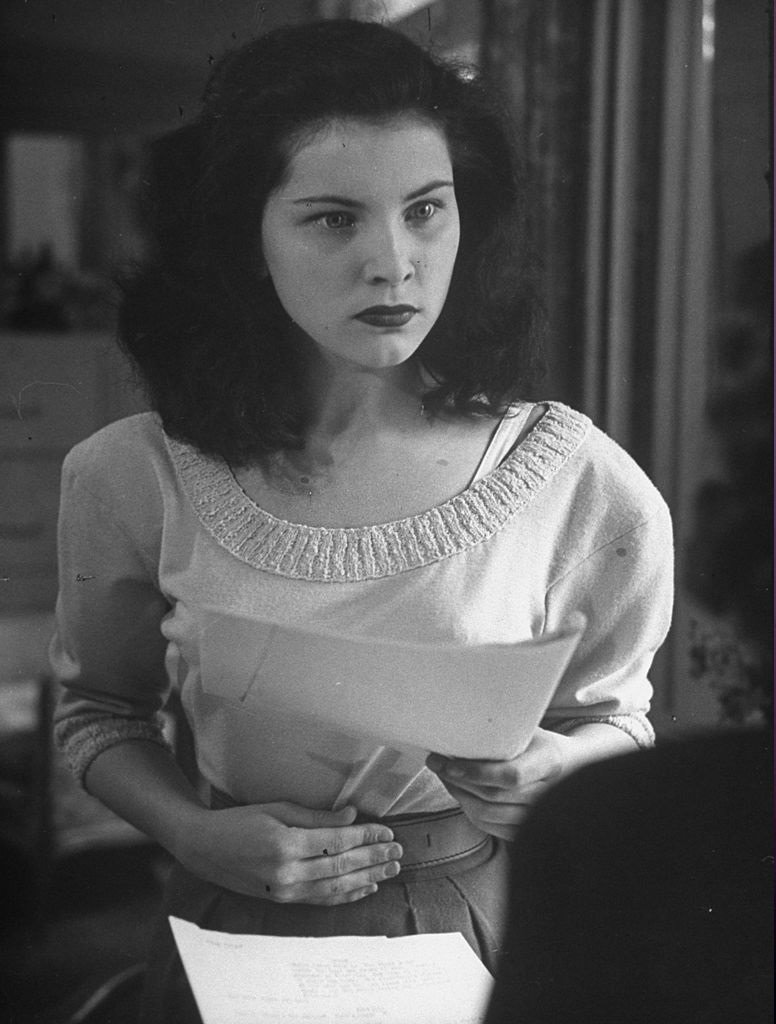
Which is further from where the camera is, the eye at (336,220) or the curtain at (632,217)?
the curtain at (632,217)

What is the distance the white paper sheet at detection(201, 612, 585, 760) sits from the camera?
113cm

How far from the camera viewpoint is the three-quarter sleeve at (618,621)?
47.3 inches

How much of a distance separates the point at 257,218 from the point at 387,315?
0.15 metres

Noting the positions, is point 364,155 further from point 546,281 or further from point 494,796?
point 494,796

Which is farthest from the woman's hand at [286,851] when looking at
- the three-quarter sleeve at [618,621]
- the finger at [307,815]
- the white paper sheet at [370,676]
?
the three-quarter sleeve at [618,621]

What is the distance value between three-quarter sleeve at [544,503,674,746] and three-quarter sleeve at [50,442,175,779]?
1.30 ft

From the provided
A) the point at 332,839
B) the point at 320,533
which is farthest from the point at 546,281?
the point at 332,839

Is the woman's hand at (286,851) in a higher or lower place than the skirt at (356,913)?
higher

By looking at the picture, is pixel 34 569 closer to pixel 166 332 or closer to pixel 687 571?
pixel 166 332

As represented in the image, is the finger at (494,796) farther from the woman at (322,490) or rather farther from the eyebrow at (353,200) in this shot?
the eyebrow at (353,200)

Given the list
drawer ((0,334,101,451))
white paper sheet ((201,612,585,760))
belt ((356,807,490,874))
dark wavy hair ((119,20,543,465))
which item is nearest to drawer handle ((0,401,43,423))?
drawer ((0,334,101,451))

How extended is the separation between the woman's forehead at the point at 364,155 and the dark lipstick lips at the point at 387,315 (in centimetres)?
11

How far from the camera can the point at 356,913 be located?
3.92 feet

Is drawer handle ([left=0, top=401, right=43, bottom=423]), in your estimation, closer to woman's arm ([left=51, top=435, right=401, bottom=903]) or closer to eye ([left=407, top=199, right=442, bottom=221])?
woman's arm ([left=51, top=435, right=401, bottom=903])
